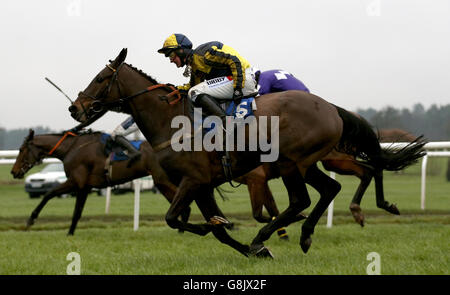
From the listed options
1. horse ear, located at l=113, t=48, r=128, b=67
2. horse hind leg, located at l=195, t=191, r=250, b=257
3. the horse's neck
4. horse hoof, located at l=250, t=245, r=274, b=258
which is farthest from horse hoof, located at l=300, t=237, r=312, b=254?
horse ear, located at l=113, t=48, r=128, b=67

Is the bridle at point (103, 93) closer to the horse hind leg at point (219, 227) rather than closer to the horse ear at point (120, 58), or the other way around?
the horse ear at point (120, 58)

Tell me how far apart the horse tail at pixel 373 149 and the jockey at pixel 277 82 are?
2.84 feet

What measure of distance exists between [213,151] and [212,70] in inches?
32.0

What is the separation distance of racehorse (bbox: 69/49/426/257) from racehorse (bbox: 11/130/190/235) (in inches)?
131

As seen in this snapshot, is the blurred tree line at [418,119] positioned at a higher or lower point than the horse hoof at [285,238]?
lower

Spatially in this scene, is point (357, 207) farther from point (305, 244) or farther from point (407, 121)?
point (407, 121)

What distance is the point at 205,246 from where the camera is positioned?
6379 mm

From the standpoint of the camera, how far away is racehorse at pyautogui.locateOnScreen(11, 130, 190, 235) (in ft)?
29.6

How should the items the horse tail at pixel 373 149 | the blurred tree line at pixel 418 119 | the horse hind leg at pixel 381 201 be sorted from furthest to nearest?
the blurred tree line at pixel 418 119, the horse hind leg at pixel 381 201, the horse tail at pixel 373 149

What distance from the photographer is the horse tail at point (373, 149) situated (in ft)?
19.1

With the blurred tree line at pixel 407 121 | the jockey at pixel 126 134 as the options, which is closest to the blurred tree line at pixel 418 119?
the blurred tree line at pixel 407 121
